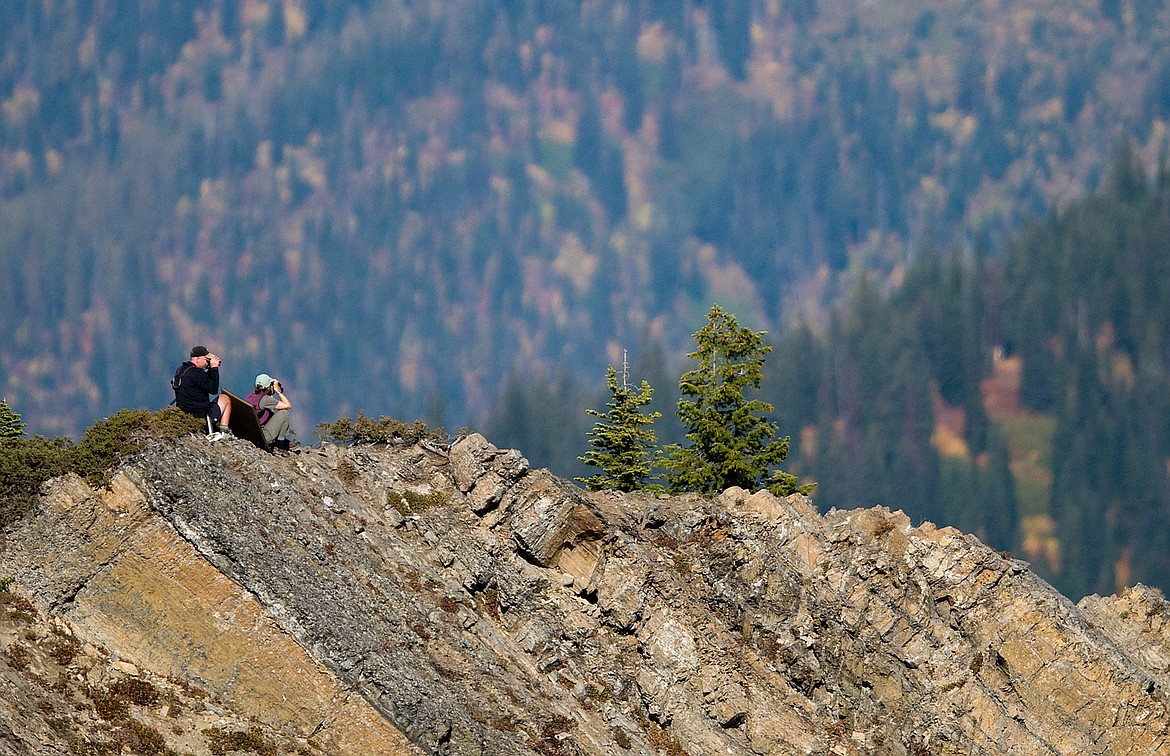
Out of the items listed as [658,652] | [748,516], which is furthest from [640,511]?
[658,652]

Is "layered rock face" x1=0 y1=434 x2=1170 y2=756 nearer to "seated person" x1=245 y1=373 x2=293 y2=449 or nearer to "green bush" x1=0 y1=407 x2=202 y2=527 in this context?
"green bush" x1=0 y1=407 x2=202 y2=527

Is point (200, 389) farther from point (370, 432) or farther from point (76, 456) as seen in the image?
point (370, 432)

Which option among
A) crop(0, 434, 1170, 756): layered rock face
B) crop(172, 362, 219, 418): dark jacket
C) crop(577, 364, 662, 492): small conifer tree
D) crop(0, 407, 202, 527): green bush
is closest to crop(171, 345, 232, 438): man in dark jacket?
crop(172, 362, 219, 418): dark jacket

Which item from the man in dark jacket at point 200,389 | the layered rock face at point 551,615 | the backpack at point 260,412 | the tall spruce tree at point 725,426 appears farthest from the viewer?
the tall spruce tree at point 725,426

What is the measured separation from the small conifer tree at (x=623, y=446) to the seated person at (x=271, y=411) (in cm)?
1982

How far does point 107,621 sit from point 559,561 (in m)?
11.4

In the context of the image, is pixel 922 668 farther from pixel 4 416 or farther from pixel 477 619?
pixel 4 416

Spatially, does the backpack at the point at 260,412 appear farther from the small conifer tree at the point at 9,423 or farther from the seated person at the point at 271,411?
the small conifer tree at the point at 9,423

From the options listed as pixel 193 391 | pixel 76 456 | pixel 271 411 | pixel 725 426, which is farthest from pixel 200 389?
pixel 725 426

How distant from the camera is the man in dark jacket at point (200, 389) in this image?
4125 cm

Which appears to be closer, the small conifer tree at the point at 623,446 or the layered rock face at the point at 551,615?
the layered rock face at the point at 551,615

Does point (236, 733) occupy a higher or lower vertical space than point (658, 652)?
lower

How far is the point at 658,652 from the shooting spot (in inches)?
1727

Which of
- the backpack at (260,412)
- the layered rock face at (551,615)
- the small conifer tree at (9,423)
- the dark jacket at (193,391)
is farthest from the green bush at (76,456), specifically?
the small conifer tree at (9,423)
